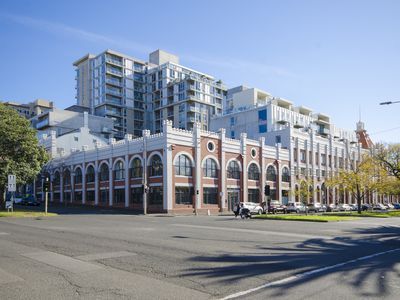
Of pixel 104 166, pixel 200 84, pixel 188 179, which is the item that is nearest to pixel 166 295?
pixel 188 179

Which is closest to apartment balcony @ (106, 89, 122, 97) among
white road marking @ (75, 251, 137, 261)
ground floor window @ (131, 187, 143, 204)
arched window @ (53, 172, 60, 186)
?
arched window @ (53, 172, 60, 186)

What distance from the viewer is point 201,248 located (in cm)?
1335

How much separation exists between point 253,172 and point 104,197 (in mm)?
22863

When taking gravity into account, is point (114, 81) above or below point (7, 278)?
above

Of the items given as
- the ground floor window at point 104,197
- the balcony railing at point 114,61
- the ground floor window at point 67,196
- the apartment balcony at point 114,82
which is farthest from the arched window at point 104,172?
the balcony railing at point 114,61

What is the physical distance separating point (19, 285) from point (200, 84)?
332 feet

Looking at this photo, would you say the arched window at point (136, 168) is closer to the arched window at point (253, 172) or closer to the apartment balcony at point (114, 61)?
the arched window at point (253, 172)

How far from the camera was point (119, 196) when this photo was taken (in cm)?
5525

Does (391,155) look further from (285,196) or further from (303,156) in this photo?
(303,156)

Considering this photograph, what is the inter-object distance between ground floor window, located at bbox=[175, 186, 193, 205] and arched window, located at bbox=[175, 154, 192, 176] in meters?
1.90

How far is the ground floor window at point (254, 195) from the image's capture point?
58688 millimetres

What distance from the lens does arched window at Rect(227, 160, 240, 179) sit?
183 ft

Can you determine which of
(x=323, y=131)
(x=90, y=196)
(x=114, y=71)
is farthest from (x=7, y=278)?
(x=114, y=71)

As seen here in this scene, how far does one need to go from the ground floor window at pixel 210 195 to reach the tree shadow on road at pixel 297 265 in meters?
37.2
